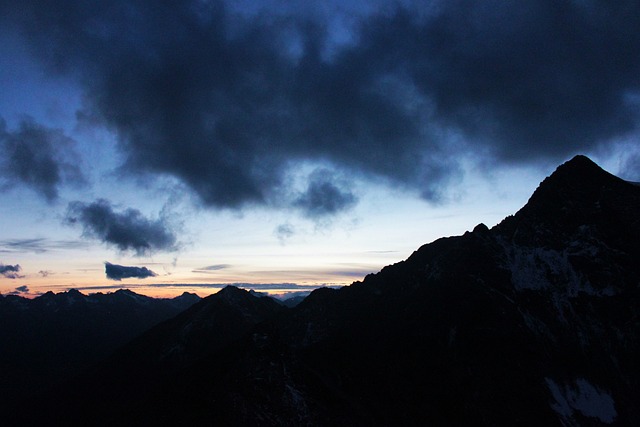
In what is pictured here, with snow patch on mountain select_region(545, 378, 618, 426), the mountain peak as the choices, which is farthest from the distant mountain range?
the mountain peak

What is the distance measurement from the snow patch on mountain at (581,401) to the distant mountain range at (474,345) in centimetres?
40

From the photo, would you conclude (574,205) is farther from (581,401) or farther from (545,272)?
(581,401)

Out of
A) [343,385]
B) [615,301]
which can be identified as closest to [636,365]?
[615,301]

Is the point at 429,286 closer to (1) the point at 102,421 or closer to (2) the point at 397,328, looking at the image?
(2) the point at 397,328

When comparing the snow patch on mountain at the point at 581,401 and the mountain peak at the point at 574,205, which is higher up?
the mountain peak at the point at 574,205

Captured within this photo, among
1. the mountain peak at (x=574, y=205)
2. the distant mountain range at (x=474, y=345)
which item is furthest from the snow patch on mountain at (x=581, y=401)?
the mountain peak at (x=574, y=205)

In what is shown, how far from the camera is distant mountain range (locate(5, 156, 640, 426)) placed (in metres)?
99.6

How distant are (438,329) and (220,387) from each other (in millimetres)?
83899

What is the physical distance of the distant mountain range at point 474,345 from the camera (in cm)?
9956

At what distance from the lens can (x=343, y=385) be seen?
122 meters

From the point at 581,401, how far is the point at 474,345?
33.5 meters

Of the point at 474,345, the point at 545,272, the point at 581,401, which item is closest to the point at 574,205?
the point at 545,272

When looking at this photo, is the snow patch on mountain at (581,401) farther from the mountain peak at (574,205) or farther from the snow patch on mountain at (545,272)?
the mountain peak at (574,205)

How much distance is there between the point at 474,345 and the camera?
5005 inches
